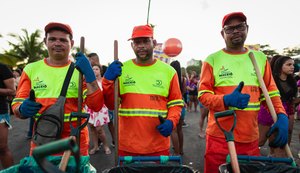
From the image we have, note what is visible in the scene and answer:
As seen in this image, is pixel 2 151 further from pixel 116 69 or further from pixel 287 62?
pixel 287 62

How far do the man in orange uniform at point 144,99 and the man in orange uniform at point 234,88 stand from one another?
338 millimetres

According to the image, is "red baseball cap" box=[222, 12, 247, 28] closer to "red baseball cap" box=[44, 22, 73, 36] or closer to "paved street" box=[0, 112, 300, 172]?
"red baseball cap" box=[44, 22, 73, 36]

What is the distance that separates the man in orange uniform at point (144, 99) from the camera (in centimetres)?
211

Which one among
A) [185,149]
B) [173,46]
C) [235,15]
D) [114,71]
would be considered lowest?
[185,149]

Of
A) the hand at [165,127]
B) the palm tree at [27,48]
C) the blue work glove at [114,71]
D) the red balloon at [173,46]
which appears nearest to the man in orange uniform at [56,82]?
the blue work glove at [114,71]

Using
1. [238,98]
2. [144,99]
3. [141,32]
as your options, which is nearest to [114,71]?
[144,99]

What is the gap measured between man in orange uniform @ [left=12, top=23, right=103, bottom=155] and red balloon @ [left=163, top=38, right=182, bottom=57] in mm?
5030

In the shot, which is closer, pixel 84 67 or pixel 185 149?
pixel 84 67

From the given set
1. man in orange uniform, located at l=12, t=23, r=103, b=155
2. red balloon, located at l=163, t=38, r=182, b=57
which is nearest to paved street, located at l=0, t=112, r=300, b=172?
man in orange uniform, located at l=12, t=23, r=103, b=155

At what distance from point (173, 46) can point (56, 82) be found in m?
5.25

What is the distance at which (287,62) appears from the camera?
3932 mm

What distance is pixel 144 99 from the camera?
213 cm

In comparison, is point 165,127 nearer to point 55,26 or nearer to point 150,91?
point 150,91

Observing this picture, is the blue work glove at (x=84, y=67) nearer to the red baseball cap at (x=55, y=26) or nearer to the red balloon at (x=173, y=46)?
the red baseball cap at (x=55, y=26)
